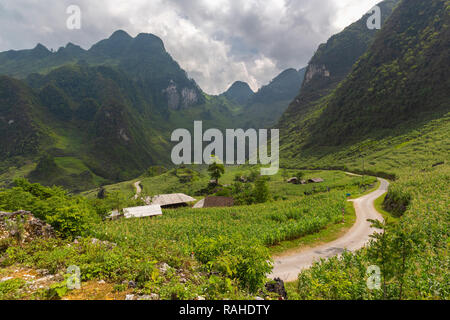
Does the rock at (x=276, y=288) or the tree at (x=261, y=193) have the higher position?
the tree at (x=261, y=193)

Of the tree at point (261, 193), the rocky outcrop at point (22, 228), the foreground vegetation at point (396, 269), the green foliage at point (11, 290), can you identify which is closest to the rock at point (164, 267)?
the green foliage at point (11, 290)

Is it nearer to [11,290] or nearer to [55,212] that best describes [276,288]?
[11,290]

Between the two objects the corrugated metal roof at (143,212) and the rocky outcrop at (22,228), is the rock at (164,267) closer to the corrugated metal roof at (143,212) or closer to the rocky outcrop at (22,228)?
the rocky outcrop at (22,228)

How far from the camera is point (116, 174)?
19225 cm

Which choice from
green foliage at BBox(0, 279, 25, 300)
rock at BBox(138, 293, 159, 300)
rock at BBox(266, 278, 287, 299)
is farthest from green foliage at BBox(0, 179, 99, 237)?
rock at BBox(266, 278, 287, 299)

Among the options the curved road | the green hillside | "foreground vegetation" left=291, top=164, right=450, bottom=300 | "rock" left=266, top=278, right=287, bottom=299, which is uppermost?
the green hillside

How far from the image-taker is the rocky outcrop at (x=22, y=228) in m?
11.4

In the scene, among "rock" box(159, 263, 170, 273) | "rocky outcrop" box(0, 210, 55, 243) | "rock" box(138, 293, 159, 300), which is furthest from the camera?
"rocky outcrop" box(0, 210, 55, 243)

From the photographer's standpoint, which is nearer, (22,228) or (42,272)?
(42,272)

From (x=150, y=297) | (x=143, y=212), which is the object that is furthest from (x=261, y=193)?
(x=150, y=297)

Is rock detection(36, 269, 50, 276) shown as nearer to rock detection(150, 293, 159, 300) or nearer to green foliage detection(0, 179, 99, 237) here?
rock detection(150, 293, 159, 300)

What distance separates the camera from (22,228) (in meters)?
11.7

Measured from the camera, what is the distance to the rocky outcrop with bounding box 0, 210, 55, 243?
11.4 m
